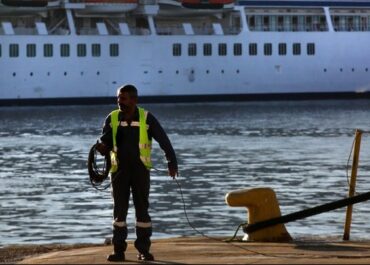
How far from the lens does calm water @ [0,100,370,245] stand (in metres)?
16.5

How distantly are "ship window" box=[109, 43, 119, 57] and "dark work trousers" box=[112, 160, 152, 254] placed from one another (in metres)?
52.6

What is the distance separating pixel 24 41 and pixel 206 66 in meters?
8.44

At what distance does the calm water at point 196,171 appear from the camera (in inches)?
651

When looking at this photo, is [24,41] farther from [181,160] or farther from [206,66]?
[181,160]

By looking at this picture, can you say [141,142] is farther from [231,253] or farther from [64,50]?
[64,50]

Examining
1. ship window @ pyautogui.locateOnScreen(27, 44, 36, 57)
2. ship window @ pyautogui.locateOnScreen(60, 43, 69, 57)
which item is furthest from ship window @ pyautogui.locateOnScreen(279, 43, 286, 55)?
ship window @ pyautogui.locateOnScreen(27, 44, 36, 57)

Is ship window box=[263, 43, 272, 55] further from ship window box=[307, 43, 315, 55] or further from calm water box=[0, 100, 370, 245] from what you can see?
calm water box=[0, 100, 370, 245]

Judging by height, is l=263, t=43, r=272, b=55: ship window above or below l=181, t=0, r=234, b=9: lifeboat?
below

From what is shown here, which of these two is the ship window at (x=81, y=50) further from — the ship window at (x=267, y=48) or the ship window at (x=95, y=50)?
the ship window at (x=267, y=48)

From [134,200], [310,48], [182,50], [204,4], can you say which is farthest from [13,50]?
[134,200]

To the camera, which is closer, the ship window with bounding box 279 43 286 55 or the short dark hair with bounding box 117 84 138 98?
the short dark hair with bounding box 117 84 138 98

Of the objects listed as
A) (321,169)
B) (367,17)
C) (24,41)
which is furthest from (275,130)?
(367,17)

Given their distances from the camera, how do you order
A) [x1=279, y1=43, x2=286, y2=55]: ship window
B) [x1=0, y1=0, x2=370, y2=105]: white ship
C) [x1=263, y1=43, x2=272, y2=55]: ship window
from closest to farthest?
1. [x1=0, y1=0, x2=370, y2=105]: white ship
2. [x1=263, y1=43, x2=272, y2=55]: ship window
3. [x1=279, y1=43, x2=286, y2=55]: ship window

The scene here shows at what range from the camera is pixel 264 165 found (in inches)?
1113
